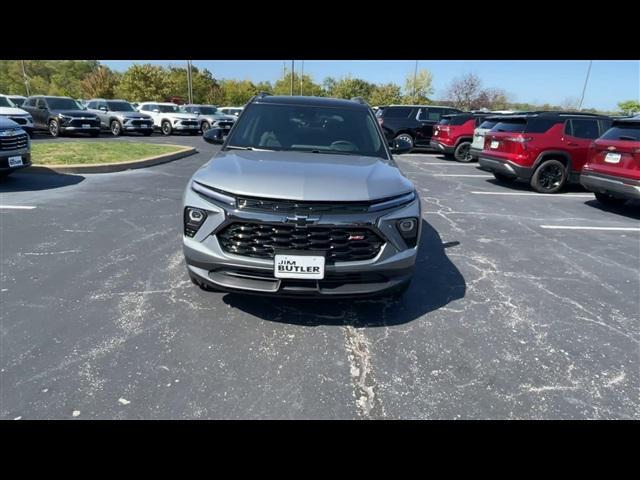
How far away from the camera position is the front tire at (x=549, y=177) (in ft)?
28.6

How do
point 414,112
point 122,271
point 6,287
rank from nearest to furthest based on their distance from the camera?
1. point 6,287
2. point 122,271
3. point 414,112

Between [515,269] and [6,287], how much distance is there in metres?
5.16

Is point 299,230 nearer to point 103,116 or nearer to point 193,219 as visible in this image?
point 193,219

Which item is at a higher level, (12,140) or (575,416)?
(12,140)

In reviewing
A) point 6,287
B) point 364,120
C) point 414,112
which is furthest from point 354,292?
point 414,112

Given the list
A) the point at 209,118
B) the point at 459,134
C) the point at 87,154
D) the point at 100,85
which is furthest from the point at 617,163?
the point at 100,85

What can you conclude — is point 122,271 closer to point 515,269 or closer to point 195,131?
point 515,269

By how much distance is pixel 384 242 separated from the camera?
2.75 m

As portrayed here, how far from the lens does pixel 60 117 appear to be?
1702 cm

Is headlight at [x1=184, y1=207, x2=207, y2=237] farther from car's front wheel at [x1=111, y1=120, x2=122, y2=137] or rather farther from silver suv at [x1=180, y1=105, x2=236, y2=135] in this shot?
silver suv at [x1=180, y1=105, x2=236, y2=135]

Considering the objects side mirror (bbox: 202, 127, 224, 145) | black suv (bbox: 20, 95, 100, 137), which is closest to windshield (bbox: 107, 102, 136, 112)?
black suv (bbox: 20, 95, 100, 137)

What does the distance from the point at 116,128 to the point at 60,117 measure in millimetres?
3028
